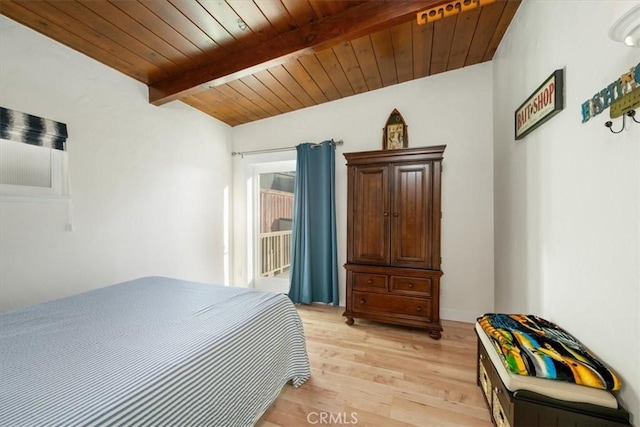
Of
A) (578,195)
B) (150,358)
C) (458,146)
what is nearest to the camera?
(150,358)

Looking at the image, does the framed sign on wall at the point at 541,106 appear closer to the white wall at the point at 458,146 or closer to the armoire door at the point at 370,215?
the white wall at the point at 458,146

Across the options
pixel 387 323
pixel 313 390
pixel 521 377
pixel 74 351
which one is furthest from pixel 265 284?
pixel 521 377

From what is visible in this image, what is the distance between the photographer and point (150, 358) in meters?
0.95

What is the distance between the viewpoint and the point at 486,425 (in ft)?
4.48

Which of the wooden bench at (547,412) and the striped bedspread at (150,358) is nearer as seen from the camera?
the striped bedspread at (150,358)

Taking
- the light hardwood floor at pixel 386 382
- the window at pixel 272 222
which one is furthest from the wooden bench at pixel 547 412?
the window at pixel 272 222

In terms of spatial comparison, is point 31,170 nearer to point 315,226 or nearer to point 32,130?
point 32,130

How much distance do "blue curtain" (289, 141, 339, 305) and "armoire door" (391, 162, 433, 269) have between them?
2.81 ft

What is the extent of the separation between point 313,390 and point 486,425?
98cm

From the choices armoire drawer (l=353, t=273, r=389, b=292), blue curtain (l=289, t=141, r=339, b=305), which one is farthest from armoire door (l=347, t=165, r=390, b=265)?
blue curtain (l=289, t=141, r=339, b=305)

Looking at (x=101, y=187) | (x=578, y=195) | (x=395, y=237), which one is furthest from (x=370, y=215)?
(x=101, y=187)

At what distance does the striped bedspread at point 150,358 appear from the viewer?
2.47 ft

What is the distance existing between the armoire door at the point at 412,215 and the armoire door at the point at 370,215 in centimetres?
8

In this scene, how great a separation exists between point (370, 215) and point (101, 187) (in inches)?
93.0
